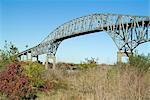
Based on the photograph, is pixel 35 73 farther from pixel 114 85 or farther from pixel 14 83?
pixel 114 85

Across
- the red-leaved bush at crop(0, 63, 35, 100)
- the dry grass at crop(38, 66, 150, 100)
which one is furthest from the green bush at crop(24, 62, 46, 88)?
the dry grass at crop(38, 66, 150, 100)

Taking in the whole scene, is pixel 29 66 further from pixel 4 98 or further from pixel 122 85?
pixel 122 85

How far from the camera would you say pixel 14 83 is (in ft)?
45.0

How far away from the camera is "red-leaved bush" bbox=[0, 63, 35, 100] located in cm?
1367

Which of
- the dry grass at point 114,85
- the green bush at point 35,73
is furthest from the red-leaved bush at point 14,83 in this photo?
the green bush at point 35,73

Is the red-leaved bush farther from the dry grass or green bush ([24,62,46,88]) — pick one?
green bush ([24,62,46,88])

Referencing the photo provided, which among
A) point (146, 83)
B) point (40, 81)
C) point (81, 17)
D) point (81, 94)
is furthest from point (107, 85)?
point (81, 17)

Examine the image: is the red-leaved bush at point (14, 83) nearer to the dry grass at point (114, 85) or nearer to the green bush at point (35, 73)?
the dry grass at point (114, 85)

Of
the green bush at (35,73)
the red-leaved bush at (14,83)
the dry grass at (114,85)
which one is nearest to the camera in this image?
the dry grass at (114,85)

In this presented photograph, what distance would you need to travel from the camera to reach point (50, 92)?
16578 millimetres

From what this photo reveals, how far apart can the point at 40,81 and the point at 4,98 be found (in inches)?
135

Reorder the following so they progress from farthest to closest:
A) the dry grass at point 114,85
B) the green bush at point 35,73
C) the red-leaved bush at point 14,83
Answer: the green bush at point 35,73 → the red-leaved bush at point 14,83 → the dry grass at point 114,85

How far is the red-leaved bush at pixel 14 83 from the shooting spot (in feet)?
44.9

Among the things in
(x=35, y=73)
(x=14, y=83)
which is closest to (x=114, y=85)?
(x=14, y=83)
